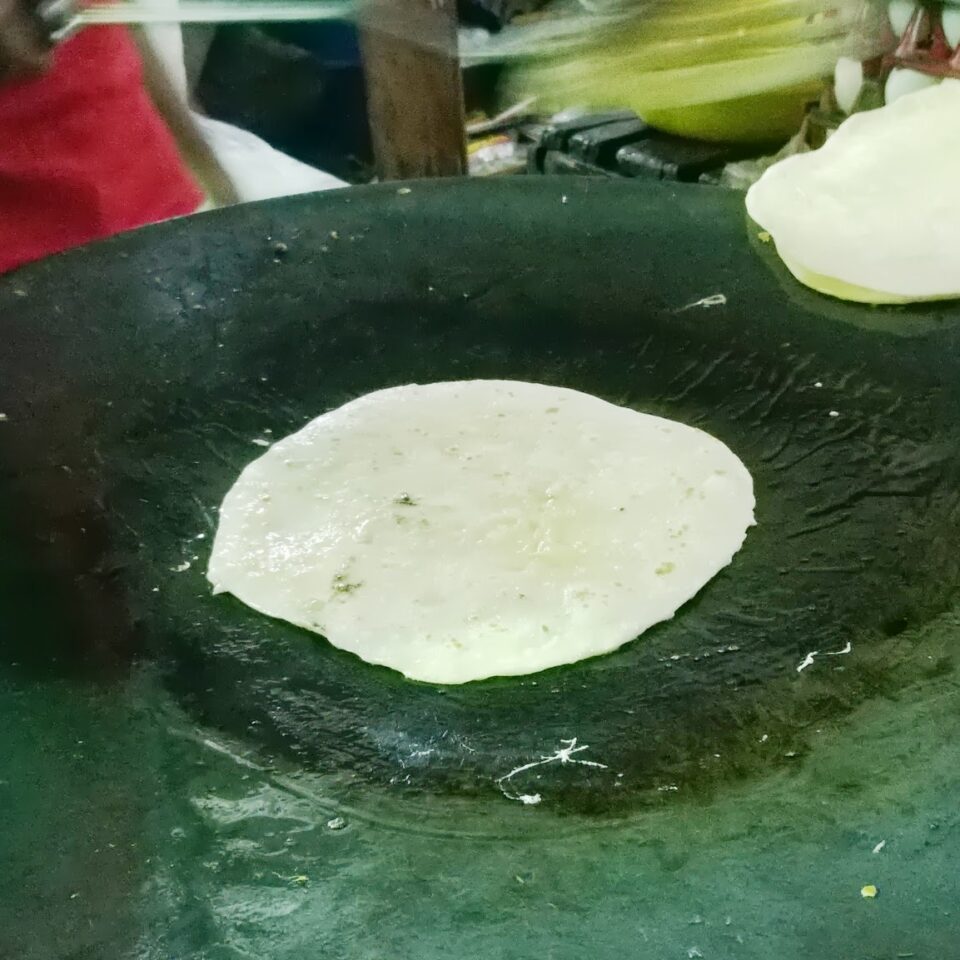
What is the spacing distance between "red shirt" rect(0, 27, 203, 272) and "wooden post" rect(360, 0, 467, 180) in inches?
16.5

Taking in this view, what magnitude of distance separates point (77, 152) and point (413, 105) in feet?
1.94

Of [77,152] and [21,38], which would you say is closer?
[21,38]

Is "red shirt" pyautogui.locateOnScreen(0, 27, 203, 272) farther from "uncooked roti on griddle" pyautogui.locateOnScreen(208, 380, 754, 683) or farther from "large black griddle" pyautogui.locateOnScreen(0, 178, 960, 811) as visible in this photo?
"uncooked roti on griddle" pyautogui.locateOnScreen(208, 380, 754, 683)

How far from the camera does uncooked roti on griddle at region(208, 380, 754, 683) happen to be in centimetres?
75

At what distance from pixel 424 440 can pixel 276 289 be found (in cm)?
30

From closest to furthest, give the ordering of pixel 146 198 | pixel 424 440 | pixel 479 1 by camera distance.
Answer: pixel 424 440 < pixel 146 198 < pixel 479 1

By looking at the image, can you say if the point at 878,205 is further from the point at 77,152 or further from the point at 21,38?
the point at 77,152

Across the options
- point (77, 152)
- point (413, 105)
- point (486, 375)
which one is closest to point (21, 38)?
point (77, 152)

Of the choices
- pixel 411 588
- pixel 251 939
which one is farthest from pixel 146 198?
pixel 251 939

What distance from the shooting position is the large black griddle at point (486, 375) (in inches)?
26.3

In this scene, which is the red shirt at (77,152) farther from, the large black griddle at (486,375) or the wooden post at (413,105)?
the wooden post at (413,105)

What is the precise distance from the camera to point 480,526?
846 millimetres

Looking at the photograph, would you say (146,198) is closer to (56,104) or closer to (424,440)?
(56,104)

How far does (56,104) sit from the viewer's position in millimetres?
1296
